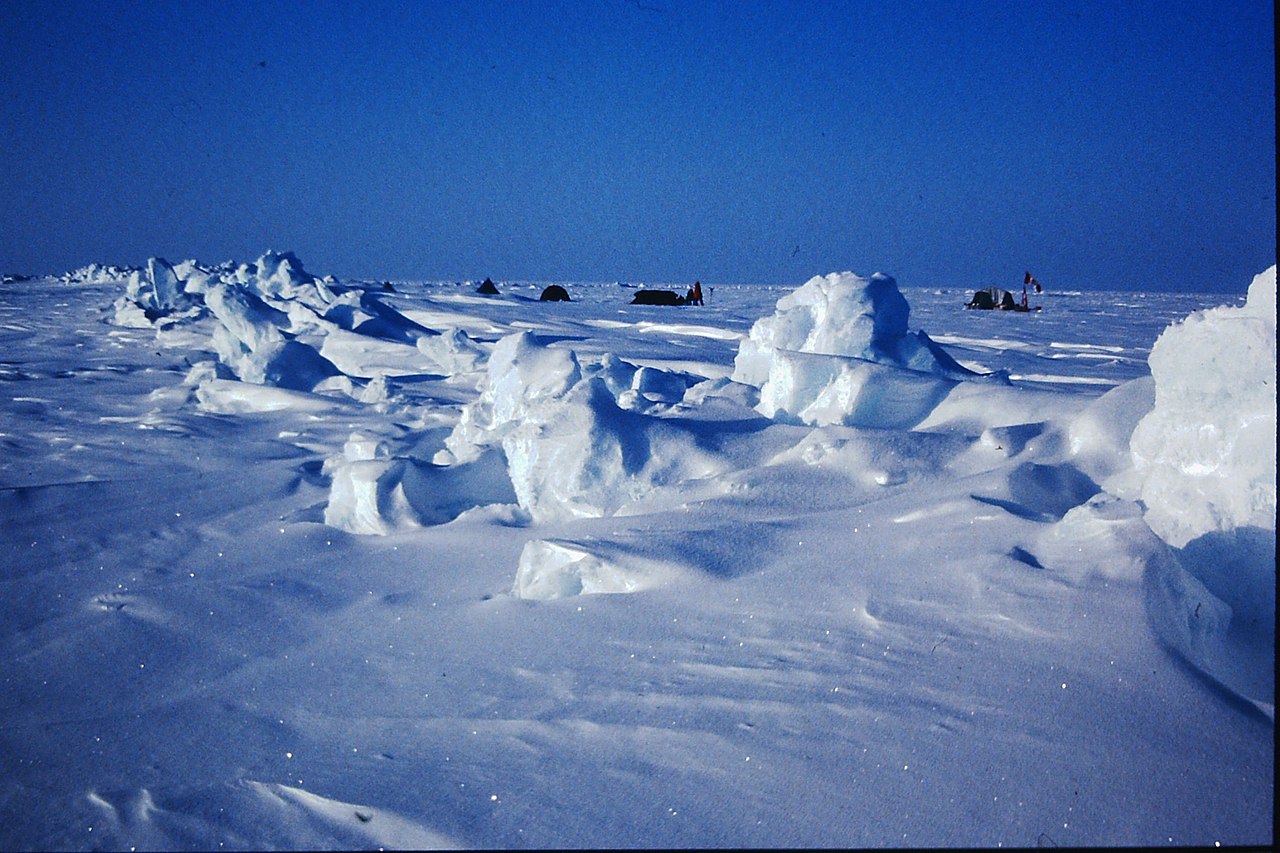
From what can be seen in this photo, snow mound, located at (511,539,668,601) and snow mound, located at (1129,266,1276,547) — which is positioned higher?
snow mound, located at (1129,266,1276,547)

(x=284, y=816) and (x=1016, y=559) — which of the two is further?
(x=1016, y=559)

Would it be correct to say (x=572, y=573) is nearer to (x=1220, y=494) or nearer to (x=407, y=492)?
(x=407, y=492)

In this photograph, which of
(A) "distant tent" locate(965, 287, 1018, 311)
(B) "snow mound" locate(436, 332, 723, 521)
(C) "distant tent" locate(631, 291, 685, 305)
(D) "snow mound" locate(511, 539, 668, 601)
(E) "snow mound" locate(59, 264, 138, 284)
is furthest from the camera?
(E) "snow mound" locate(59, 264, 138, 284)

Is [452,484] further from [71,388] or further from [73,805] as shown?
[71,388]

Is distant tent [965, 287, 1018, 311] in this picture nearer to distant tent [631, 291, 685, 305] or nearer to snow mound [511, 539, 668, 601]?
distant tent [631, 291, 685, 305]

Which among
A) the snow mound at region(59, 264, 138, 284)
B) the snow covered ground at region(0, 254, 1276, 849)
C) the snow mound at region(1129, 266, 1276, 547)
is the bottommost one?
the snow covered ground at region(0, 254, 1276, 849)

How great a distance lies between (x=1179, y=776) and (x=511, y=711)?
1.23 m

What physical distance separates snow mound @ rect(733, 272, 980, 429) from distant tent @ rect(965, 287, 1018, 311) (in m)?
19.4

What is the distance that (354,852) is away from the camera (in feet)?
4.37

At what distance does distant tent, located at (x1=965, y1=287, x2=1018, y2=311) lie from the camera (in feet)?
72.9

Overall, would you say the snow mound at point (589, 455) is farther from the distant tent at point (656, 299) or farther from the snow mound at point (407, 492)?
the distant tent at point (656, 299)

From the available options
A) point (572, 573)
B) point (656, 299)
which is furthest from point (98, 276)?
point (572, 573)

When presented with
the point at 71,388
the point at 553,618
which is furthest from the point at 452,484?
the point at 71,388

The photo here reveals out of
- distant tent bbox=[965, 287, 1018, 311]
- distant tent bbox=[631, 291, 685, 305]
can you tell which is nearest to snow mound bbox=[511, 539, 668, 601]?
distant tent bbox=[631, 291, 685, 305]
